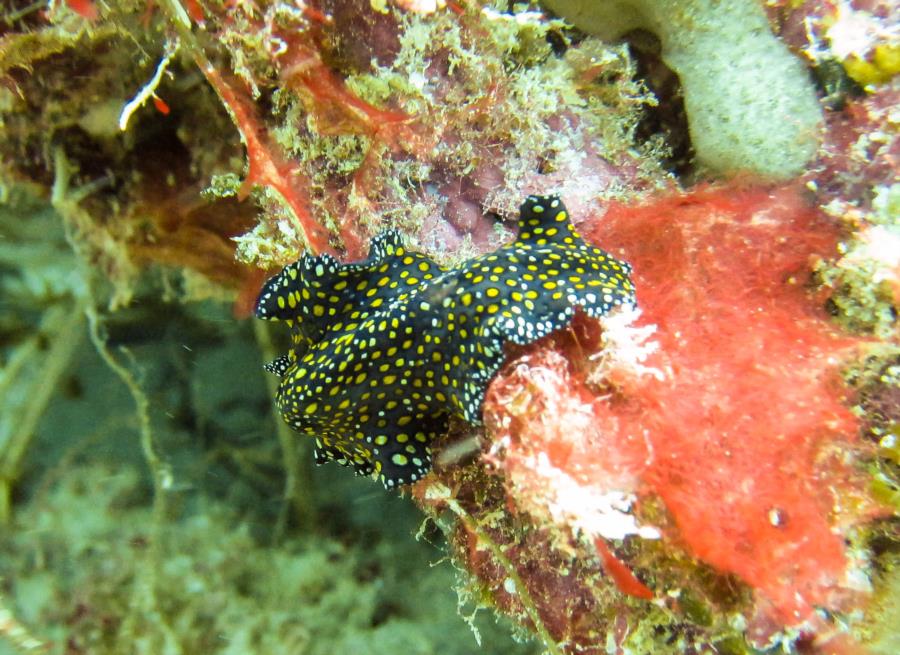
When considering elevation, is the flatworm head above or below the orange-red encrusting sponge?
above

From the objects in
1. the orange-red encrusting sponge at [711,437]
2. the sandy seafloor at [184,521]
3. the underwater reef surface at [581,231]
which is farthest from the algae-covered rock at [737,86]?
the sandy seafloor at [184,521]

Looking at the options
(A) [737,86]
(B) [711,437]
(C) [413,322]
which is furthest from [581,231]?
(B) [711,437]

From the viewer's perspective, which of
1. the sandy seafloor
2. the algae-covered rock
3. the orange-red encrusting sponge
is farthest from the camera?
the sandy seafloor

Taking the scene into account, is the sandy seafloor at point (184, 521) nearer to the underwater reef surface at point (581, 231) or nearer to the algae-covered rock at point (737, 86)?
the underwater reef surface at point (581, 231)

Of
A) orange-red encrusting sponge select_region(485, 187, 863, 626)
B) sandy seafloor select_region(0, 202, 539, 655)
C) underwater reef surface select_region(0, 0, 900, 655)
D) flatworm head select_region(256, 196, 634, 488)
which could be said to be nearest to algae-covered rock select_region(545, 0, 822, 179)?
underwater reef surface select_region(0, 0, 900, 655)

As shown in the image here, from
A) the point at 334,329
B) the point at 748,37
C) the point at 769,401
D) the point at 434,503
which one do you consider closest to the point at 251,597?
the point at 434,503

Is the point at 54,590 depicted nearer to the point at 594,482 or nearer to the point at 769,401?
the point at 594,482

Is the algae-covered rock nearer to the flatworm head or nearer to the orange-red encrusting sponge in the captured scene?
the orange-red encrusting sponge
